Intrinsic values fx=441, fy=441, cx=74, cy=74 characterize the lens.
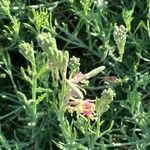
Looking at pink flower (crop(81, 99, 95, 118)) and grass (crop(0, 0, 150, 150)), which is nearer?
pink flower (crop(81, 99, 95, 118))

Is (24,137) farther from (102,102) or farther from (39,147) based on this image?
(102,102)

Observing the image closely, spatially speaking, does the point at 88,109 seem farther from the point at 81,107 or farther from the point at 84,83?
the point at 84,83

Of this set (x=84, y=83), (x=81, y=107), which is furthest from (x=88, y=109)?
(x=84, y=83)

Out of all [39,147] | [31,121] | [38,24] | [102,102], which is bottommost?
[39,147]

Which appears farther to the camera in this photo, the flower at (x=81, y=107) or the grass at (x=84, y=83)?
the grass at (x=84, y=83)

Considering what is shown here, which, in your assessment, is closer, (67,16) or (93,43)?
(93,43)

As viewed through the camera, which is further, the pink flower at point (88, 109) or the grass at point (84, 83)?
the grass at point (84, 83)

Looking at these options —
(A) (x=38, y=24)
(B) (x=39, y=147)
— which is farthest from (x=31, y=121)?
(A) (x=38, y=24)

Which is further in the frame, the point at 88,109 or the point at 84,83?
the point at 84,83
